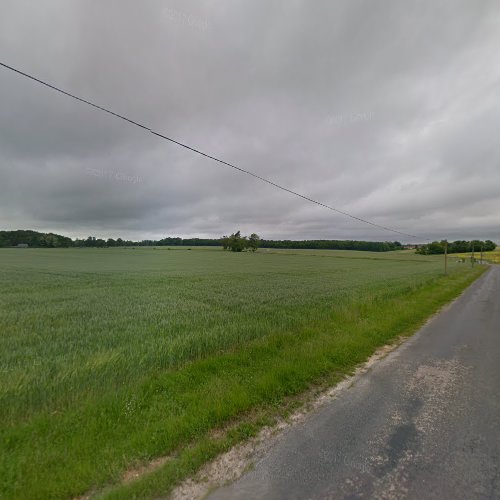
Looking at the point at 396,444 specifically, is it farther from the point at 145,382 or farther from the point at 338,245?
the point at 338,245

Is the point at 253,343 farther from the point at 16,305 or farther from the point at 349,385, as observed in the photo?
the point at 16,305

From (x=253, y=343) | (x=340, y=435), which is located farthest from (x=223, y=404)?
(x=253, y=343)

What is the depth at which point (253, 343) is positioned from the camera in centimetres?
673

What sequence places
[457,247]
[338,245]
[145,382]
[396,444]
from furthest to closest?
[338,245] → [457,247] → [145,382] → [396,444]

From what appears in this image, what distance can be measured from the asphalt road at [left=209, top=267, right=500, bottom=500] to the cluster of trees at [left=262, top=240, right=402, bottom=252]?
145m

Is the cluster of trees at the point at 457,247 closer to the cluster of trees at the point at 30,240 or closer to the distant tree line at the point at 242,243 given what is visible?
the distant tree line at the point at 242,243

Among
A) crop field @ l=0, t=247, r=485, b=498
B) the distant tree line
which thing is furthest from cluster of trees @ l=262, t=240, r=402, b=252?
crop field @ l=0, t=247, r=485, b=498

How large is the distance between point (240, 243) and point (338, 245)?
5455 centimetres

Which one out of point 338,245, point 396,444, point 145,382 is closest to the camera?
point 396,444

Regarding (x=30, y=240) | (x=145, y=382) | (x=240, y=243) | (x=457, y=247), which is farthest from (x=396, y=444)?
(x=30, y=240)

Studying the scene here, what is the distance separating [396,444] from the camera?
10.7 ft

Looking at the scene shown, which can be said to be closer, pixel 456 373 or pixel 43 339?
pixel 456 373

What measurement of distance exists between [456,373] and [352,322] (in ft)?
11.7

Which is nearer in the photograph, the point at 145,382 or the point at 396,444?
the point at 396,444
